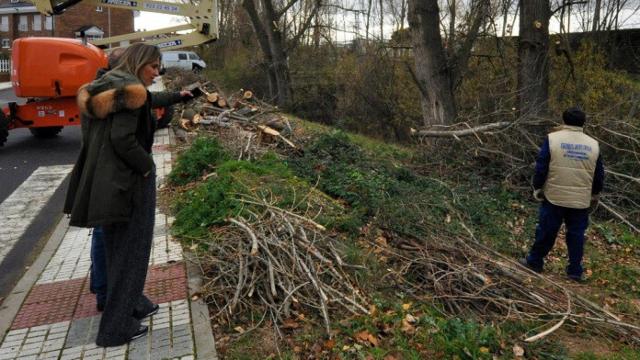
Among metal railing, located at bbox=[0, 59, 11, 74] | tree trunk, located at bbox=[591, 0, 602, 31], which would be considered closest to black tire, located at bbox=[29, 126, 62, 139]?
tree trunk, located at bbox=[591, 0, 602, 31]

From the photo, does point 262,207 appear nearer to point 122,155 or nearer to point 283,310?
point 283,310

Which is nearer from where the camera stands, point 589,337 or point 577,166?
point 589,337

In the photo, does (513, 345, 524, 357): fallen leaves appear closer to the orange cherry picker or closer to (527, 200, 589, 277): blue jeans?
(527, 200, 589, 277): blue jeans

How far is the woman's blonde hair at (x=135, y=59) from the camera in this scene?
11.6ft

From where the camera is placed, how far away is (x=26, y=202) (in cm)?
777

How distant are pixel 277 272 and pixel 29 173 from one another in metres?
6.87

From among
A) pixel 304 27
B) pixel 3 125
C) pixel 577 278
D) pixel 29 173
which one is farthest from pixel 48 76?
pixel 304 27

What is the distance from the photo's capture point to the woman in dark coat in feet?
11.1

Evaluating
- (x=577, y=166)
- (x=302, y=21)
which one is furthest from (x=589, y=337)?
(x=302, y=21)

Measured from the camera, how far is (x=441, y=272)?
4.98 metres

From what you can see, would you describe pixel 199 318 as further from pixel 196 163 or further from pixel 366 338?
pixel 196 163

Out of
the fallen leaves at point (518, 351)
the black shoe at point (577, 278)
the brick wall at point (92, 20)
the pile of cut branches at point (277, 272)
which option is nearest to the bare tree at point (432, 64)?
the black shoe at point (577, 278)

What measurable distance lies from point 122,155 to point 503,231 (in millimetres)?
5204

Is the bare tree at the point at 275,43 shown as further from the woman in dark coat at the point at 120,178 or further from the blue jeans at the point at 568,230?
the woman in dark coat at the point at 120,178
